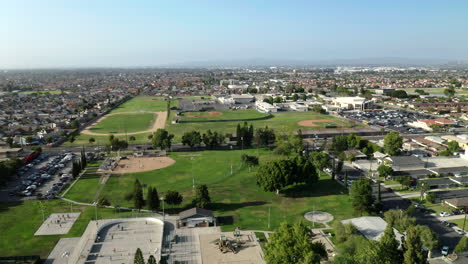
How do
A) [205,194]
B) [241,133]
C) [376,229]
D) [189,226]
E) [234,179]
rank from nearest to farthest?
1. [376,229]
2. [189,226]
3. [205,194]
4. [234,179]
5. [241,133]

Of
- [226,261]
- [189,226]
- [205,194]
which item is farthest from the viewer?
[205,194]

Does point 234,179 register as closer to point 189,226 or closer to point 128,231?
point 189,226

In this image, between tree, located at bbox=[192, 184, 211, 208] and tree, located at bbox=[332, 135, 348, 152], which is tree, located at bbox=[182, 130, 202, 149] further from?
tree, located at bbox=[192, 184, 211, 208]

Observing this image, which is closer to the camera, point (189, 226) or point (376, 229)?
point (376, 229)

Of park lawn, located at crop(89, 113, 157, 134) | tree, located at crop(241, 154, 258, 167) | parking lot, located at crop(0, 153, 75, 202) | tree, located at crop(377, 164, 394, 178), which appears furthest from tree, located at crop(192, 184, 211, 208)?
park lawn, located at crop(89, 113, 157, 134)

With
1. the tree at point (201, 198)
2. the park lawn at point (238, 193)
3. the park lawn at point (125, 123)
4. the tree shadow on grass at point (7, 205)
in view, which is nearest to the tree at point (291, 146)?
the park lawn at point (238, 193)

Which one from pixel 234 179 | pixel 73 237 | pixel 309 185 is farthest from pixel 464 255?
pixel 73 237

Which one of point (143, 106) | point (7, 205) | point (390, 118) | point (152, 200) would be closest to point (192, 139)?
point (152, 200)
